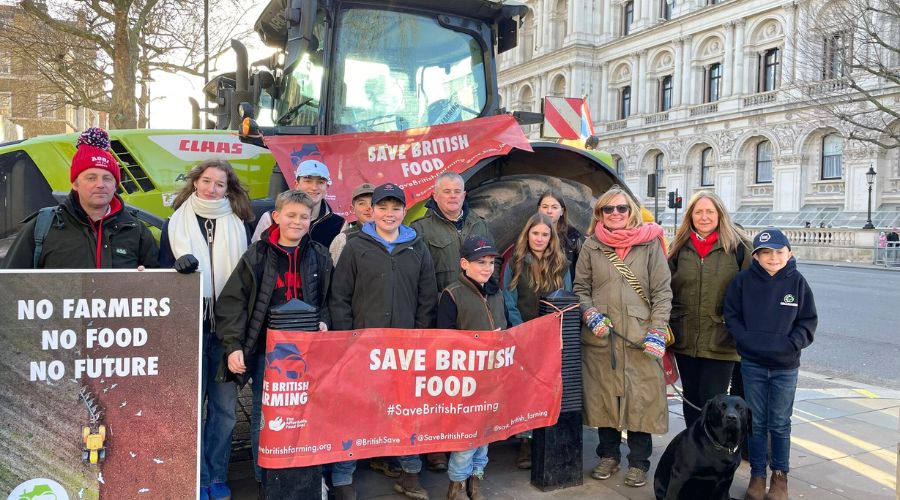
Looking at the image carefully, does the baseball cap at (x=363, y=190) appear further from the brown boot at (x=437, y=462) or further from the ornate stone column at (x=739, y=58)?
the ornate stone column at (x=739, y=58)

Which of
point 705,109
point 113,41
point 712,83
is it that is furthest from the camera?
point 712,83

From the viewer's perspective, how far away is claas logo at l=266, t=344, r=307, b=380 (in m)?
3.25

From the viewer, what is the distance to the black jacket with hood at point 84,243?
3.28 metres

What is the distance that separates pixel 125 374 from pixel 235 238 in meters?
0.94

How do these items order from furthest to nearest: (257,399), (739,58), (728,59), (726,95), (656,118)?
(656,118) < (728,59) < (726,95) < (739,58) < (257,399)

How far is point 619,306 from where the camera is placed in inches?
159

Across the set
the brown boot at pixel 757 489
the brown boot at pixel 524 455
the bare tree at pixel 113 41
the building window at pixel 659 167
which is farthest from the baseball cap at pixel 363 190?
the building window at pixel 659 167

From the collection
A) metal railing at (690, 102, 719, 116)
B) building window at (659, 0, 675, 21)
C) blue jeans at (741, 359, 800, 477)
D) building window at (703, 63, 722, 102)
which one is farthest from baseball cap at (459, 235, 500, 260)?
building window at (659, 0, 675, 21)

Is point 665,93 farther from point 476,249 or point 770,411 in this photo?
point 476,249

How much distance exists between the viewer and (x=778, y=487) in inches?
149

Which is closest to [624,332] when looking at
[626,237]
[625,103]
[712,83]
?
[626,237]

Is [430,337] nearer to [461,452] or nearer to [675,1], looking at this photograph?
[461,452]

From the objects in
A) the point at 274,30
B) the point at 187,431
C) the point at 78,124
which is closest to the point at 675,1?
the point at 78,124

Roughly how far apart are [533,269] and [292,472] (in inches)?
73.0
